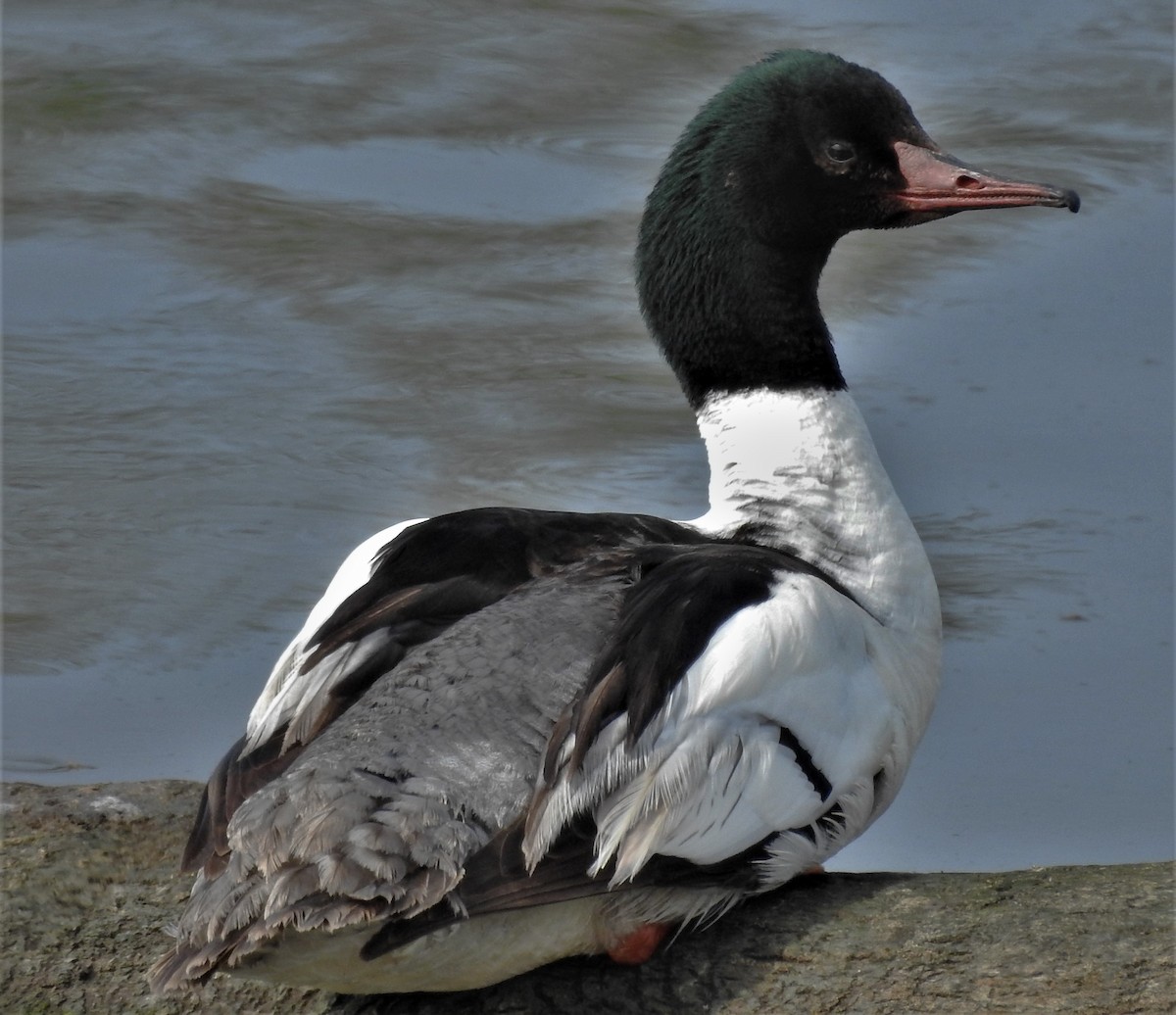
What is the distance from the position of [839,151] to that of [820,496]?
33.1 inches

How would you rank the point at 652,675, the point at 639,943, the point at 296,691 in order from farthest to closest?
1. the point at 296,691
2. the point at 639,943
3. the point at 652,675

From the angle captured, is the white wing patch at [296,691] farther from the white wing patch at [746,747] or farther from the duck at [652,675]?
the white wing patch at [746,747]

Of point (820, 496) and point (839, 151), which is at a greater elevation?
point (839, 151)

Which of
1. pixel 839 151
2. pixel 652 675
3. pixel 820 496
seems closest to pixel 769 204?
pixel 839 151

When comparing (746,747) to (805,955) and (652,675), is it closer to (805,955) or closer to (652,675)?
(652,675)

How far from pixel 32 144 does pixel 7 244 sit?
1336mm

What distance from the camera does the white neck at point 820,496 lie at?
164 inches

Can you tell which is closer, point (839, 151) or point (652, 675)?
point (652, 675)

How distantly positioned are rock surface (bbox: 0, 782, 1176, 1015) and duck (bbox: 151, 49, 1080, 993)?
0.33 ft

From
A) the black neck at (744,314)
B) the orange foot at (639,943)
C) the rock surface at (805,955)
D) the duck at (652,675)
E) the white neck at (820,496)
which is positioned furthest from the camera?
the black neck at (744,314)

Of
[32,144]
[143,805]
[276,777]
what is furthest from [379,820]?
[32,144]

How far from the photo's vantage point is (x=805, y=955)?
11.4 ft

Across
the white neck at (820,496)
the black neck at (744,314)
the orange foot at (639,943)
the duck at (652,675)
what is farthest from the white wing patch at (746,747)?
the black neck at (744,314)

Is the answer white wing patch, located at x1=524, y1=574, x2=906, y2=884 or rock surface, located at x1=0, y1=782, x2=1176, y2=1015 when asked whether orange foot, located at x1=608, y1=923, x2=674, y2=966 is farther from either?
white wing patch, located at x1=524, y1=574, x2=906, y2=884
